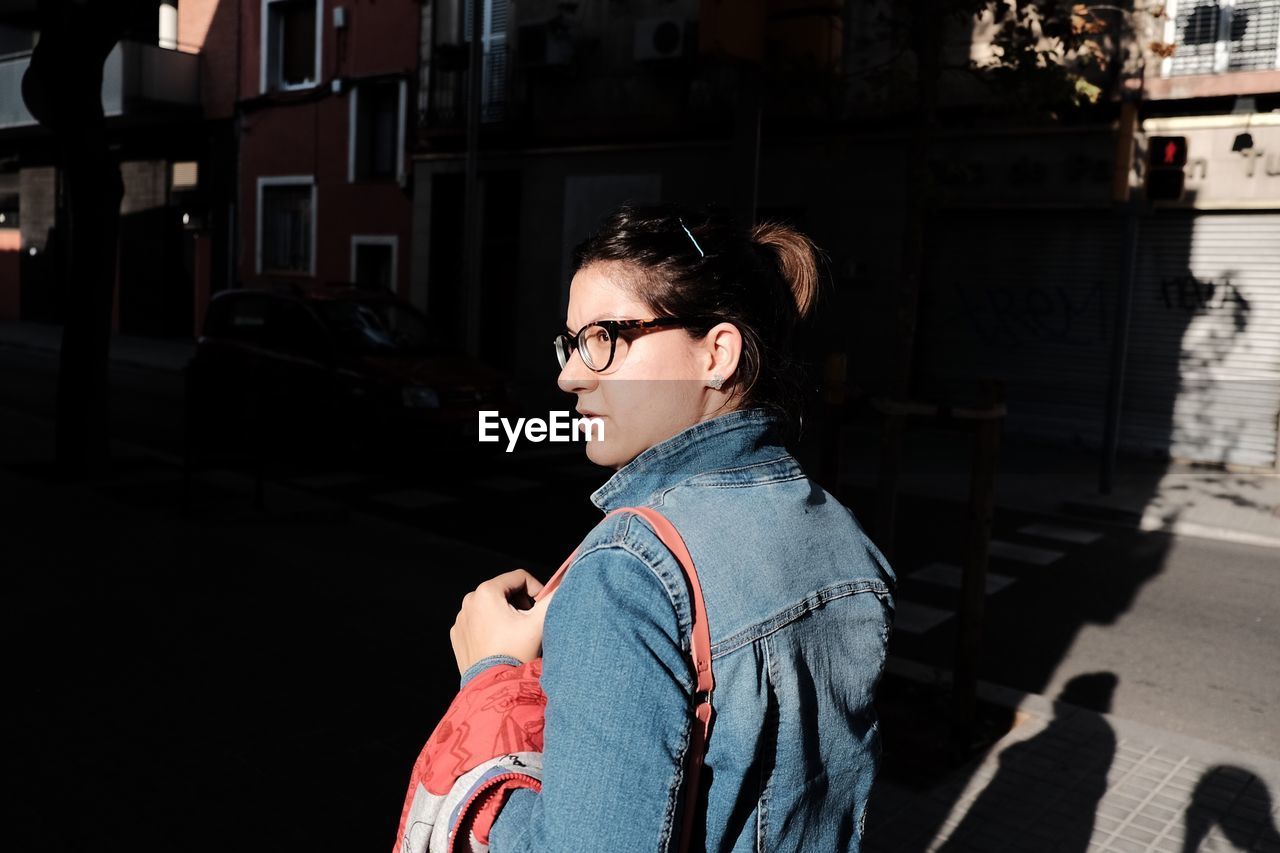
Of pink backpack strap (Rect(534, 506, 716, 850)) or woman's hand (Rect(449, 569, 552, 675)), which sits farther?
woman's hand (Rect(449, 569, 552, 675))

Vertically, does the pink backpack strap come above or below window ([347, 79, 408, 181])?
below

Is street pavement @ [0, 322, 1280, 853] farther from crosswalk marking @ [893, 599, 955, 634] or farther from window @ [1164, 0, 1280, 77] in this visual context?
window @ [1164, 0, 1280, 77]

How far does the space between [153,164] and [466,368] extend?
18.8m

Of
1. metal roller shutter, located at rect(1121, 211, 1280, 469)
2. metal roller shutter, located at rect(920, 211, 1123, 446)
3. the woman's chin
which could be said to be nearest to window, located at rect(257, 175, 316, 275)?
metal roller shutter, located at rect(920, 211, 1123, 446)

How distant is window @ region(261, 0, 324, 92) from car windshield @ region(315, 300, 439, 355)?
510 inches

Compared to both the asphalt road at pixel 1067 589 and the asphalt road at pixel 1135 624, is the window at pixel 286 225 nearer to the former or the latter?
the asphalt road at pixel 1067 589

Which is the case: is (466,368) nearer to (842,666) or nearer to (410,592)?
(410,592)

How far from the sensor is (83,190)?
9320 mm

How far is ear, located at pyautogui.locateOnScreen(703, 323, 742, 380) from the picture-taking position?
1455mm

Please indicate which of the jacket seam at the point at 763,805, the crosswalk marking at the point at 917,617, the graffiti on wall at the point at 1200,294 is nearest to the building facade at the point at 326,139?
the graffiti on wall at the point at 1200,294

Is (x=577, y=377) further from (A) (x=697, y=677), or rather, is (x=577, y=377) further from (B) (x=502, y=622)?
(A) (x=697, y=677)

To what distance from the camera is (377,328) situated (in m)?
12.1

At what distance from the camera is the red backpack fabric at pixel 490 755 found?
4.23 ft
